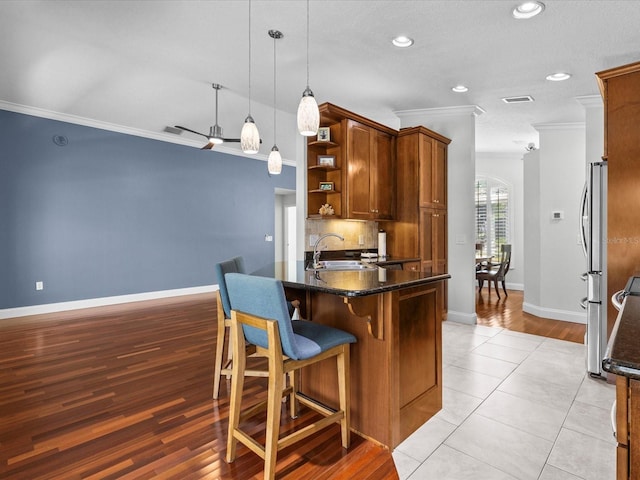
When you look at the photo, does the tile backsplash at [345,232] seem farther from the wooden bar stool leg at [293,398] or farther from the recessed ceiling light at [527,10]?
the recessed ceiling light at [527,10]

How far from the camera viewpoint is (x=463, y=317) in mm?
4797

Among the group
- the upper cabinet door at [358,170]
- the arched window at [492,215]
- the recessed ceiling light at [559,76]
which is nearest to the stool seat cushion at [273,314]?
the upper cabinet door at [358,170]

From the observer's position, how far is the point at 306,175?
4.16 metres

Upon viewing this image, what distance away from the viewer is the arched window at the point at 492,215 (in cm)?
785

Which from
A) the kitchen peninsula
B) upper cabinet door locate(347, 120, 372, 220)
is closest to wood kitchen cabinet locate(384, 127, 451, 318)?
upper cabinet door locate(347, 120, 372, 220)

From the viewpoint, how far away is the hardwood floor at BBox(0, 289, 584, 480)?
1.79m

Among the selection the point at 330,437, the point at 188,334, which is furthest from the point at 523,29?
the point at 188,334

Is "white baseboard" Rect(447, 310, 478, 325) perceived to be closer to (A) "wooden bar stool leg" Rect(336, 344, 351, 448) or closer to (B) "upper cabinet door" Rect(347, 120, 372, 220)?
(B) "upper cabinet door" Rect(347, 120, 372, 220)

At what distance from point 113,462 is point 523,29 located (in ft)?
13.9

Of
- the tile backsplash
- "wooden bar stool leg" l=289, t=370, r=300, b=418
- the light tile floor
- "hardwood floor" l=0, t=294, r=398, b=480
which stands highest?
the tile backsplash

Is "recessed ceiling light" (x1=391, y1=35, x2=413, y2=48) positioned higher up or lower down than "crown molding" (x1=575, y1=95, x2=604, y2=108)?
higher up

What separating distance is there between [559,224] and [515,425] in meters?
3.97

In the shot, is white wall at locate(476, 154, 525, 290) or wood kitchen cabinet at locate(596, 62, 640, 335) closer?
wood kitchen cabinet at locate(596, 62, 640, 335)

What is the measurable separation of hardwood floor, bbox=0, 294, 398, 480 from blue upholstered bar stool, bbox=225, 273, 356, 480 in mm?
175
